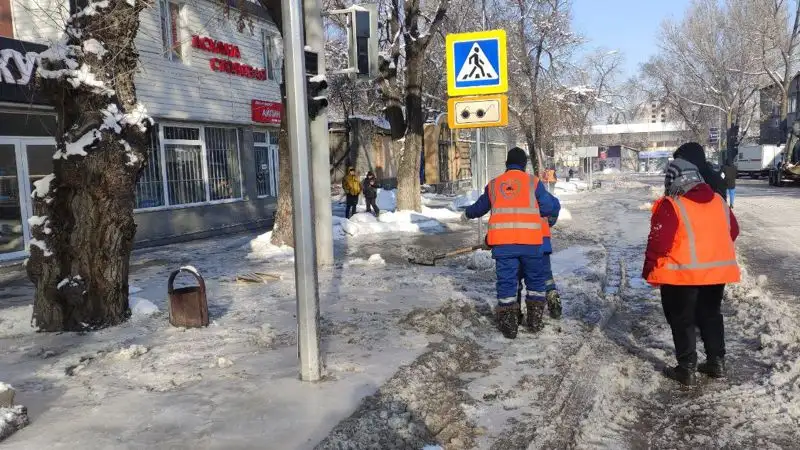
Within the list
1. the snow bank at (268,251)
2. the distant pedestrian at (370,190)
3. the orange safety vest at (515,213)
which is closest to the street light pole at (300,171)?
the orange safety vest at (515,213)

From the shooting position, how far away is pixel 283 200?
34.7 feet

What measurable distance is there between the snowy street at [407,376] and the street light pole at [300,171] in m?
0.54

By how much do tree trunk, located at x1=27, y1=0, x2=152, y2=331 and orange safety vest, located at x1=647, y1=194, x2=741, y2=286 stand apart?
444 centimetres

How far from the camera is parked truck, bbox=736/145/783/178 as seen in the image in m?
42.8

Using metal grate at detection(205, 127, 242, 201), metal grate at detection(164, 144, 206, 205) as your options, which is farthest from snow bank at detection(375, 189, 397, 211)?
metal grate at detection(164, 144, 206, 205)

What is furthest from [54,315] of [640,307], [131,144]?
[640,307]

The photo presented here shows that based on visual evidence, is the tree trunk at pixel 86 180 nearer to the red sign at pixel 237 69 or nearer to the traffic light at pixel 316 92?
the traffic light at pixel 316 92

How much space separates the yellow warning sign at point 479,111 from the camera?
8484mm

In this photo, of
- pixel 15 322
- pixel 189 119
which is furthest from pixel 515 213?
pixel 189 119

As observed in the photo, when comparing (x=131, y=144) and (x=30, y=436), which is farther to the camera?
(x=131, y=144)

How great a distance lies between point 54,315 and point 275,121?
46.4ft

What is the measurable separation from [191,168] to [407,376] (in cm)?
1309

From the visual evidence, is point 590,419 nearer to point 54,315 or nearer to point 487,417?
point 487,417

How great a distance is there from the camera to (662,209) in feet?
13.9
